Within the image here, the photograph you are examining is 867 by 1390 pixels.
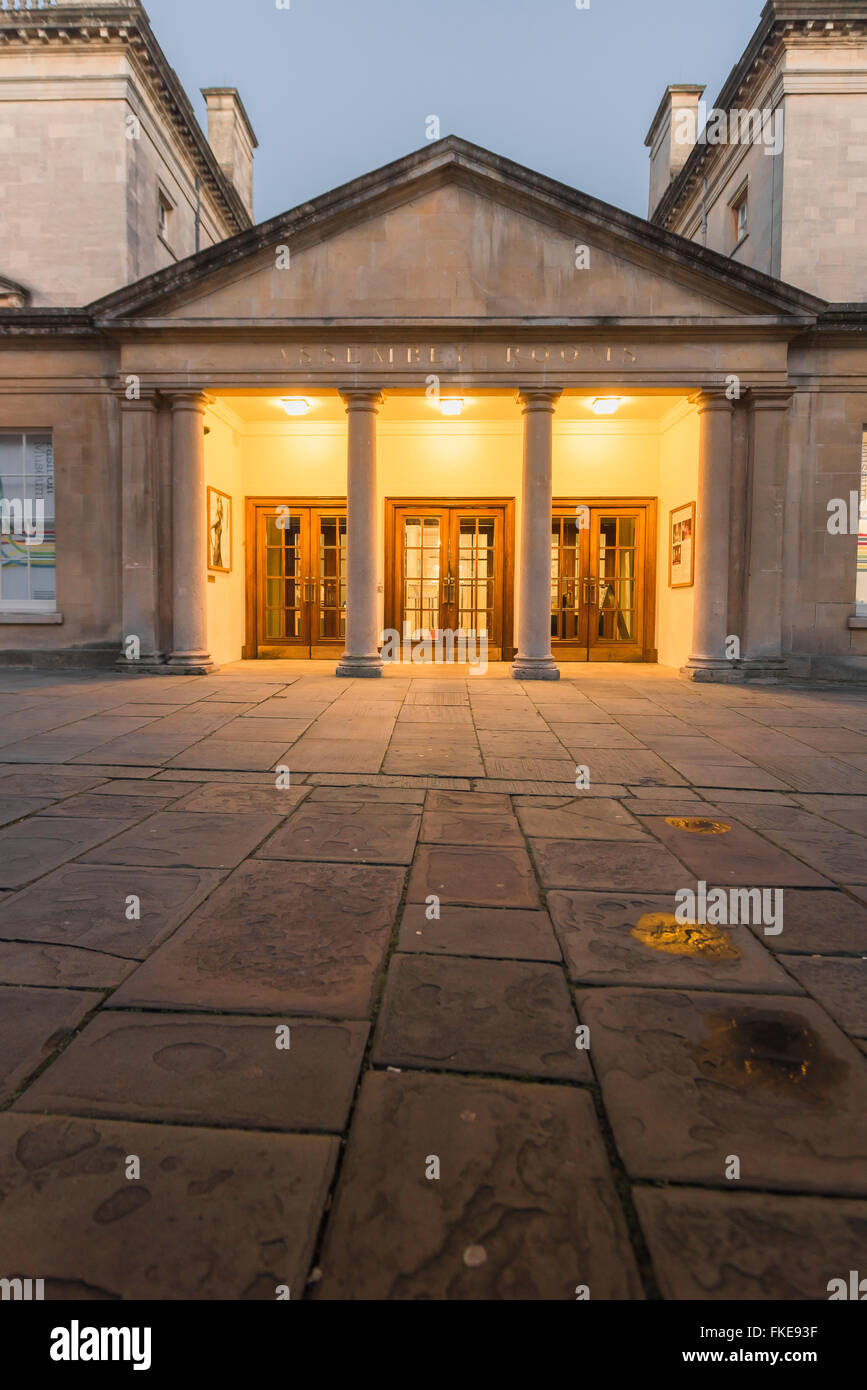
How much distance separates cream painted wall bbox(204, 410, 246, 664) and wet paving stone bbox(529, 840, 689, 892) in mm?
9652

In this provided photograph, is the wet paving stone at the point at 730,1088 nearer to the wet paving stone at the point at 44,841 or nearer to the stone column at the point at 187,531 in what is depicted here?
the wet paving stone at the point at 44,841

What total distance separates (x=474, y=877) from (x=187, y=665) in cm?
890

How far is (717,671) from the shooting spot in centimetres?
1088

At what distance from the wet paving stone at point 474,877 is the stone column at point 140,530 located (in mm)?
8857

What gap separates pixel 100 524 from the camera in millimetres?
11836

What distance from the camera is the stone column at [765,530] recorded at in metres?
10.9

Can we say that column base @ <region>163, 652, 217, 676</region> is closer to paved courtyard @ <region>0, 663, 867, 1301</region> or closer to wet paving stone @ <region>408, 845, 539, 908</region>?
paved courtyard @ <region>0, 663, 867, 1301</region>

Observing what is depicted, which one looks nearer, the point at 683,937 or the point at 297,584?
the point at 683,937

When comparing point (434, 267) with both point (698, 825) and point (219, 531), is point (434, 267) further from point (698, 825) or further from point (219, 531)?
point (698, 825)

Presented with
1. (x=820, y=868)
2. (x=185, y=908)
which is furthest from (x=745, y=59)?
(x=185, y=908)

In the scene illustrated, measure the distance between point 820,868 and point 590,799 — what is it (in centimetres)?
140

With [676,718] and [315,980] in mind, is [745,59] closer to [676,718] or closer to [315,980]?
[676,718]

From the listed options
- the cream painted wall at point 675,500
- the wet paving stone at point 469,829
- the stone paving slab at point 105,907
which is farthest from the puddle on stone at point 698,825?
the cream painted wall at point 675,500

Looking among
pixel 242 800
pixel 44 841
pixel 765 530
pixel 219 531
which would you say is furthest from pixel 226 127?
pixel 44 841
